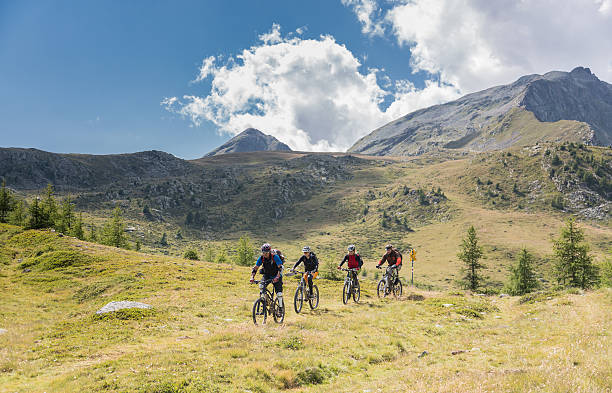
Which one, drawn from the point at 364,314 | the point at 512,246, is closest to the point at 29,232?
the point at 364,314

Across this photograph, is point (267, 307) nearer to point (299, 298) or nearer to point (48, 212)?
point (299, 298)

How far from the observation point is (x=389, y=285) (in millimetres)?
24969

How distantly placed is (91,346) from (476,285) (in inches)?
2351

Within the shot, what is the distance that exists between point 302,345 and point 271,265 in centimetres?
449

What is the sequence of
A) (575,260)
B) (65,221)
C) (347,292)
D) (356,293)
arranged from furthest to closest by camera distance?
(65,221) → (575,260) → (356,293) → (347,292)

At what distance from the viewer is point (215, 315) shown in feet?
64.9

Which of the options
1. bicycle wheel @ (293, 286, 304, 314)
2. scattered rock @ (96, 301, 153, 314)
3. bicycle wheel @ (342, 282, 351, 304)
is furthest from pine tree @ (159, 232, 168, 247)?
bicycle wheel @ (293, 286, 304, 314)

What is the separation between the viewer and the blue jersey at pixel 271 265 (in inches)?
619

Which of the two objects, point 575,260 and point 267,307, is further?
point 575,260

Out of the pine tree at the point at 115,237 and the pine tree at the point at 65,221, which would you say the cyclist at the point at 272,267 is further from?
the pine tree at the point at 115,237

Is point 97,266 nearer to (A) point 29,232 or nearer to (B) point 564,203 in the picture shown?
(A) point 29,232

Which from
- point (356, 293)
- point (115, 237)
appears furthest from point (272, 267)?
point (115, 237)

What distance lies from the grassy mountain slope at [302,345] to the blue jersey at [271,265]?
2587 mm

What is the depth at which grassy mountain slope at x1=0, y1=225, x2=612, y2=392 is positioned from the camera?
8.68 m
